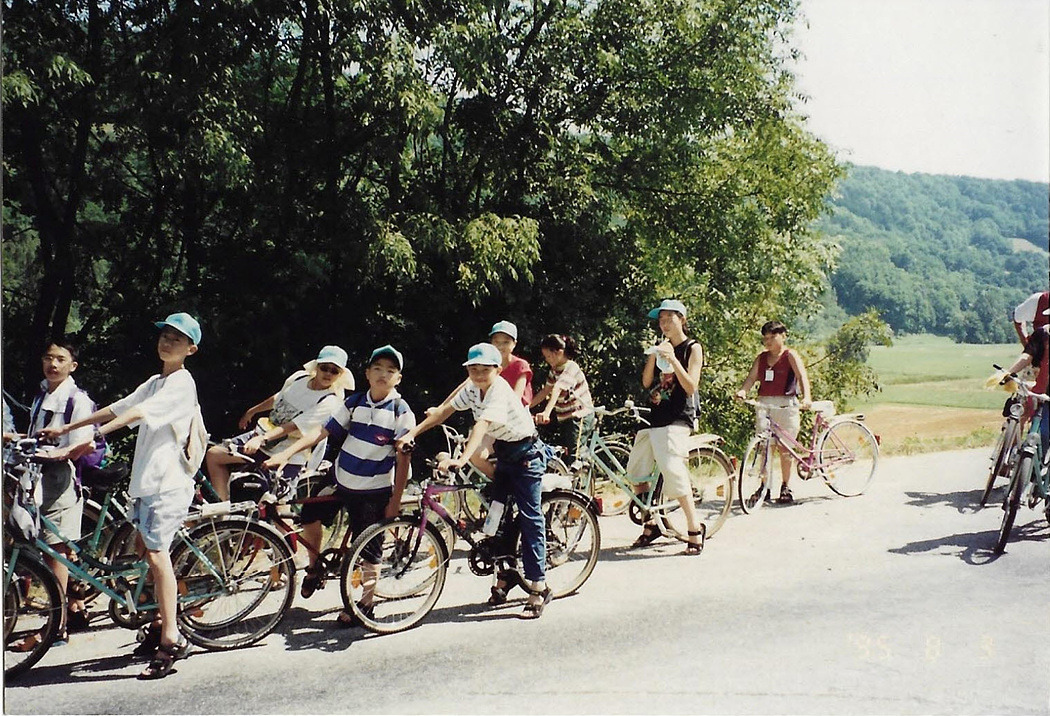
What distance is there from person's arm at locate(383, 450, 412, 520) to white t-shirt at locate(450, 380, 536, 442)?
395 millimetres

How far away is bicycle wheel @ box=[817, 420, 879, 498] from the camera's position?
6734 mm

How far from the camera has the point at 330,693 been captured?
355cm

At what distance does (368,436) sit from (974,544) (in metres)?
3.70

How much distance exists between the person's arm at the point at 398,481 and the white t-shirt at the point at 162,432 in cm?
97

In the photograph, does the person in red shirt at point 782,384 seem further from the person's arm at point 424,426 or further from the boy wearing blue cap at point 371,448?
the boy wearing blue cap at point 371,448

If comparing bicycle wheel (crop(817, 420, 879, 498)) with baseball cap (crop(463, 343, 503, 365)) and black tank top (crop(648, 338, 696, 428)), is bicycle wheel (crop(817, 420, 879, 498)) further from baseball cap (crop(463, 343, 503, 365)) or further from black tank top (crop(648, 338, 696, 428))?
baseball cap (crop(463, 343, 503, 365))

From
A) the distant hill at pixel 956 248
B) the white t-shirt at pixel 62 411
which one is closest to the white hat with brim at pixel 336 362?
the white t-shirt at pixel 62 411

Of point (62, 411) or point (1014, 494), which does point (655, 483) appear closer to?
point (1014, 494)

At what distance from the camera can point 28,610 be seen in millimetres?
3543

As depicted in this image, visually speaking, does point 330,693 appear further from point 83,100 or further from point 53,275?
point 53,275

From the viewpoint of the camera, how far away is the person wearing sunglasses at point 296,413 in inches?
183

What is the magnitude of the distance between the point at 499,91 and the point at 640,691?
656 centimetres

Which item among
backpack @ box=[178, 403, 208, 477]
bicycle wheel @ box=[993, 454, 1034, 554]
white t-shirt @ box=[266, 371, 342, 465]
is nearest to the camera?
backpack @ box=[178, 403, 208, 477]

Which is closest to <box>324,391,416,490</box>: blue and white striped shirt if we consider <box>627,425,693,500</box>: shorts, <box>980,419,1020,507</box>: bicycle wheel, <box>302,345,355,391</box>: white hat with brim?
<box>302,345,355,391</box>: white hat with brim
